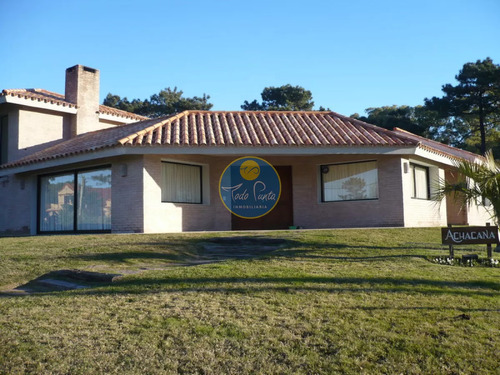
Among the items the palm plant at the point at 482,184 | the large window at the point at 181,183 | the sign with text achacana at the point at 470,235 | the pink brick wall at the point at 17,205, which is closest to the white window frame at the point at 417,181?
the palm plant at the point at 482,184

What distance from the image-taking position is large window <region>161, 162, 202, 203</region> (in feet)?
50.8

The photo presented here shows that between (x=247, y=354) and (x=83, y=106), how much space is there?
1942cm

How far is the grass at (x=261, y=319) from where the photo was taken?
14.7 ft

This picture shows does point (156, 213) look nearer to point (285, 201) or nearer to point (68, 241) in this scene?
point (68, 241)

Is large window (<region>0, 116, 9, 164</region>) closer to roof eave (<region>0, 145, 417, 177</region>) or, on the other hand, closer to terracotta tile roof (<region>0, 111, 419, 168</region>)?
terracotta tile roof (<region>0, 111, 419, 168</region>)

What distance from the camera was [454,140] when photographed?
46.5 metres

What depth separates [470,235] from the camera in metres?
9.52

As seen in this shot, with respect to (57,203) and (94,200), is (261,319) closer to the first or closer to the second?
(94,200)

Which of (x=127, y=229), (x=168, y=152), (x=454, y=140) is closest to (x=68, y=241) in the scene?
(x=127, y=229)

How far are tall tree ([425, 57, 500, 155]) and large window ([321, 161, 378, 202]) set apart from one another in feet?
83.6

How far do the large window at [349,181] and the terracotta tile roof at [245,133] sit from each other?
122cm

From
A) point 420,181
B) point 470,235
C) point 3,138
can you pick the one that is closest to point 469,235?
point 470,235

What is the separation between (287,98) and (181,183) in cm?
3918

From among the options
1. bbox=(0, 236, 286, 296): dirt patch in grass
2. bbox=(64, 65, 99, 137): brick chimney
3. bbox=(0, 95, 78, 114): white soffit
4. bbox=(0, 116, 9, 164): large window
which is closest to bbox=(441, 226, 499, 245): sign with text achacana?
bbox=(0, 236, 286, 296): dirt patch in grass
